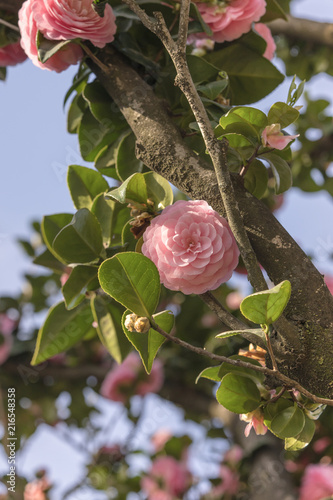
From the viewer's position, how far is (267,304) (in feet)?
1.45

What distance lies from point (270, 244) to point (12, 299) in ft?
4.66

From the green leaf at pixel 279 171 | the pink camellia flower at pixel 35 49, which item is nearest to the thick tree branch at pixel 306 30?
the pink camellia flower at pixel 35 49

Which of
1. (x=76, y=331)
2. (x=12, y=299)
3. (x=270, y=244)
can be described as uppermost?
(x=270, y=244)

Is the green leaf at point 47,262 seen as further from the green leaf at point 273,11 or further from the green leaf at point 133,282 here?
the green leaf at point 273,11

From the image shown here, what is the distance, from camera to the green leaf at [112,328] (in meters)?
0.73

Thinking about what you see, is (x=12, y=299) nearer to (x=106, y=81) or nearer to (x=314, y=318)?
(x=106, y=81)

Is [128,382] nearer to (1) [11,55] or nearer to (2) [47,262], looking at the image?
(2) [47,262]

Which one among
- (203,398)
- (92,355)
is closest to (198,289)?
(203,398)

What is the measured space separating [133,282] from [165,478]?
5.06 feet

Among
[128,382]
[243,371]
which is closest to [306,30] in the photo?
[128,382]

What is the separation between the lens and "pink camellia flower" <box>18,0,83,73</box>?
2.22 ft

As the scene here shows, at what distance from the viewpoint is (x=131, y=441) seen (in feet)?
6.00

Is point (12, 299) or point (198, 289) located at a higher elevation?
point (198, 289)

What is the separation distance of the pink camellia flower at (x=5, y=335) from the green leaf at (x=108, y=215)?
3.27ft
